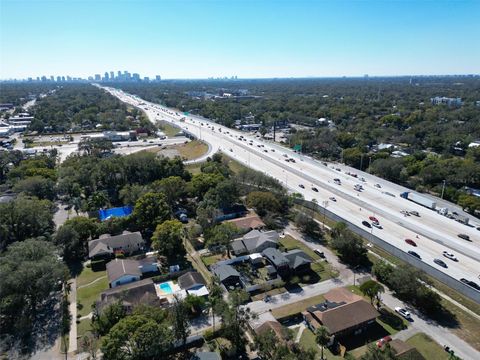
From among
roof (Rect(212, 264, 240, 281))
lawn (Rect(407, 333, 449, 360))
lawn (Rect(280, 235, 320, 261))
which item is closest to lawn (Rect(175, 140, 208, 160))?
lawn (Rect(280, 235, 320, 261))

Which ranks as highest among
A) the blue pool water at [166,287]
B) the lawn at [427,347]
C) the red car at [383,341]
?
the red car at [383,341]

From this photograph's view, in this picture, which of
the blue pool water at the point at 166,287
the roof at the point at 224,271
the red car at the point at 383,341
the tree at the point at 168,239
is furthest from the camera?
the tree at the point at 168,239

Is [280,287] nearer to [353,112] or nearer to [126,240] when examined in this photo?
[126,240]

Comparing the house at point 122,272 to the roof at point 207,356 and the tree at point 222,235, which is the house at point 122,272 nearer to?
the tree at point 222,235

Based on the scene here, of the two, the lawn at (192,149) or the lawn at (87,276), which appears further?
the lawn at (192,149)

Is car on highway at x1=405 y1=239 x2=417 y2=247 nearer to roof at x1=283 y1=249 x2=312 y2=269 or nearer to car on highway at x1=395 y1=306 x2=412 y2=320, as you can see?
car on highway at x1=395 y1=306 x2=412 y2=320

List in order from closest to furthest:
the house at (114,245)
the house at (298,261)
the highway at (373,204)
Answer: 1. the house at (298,261)
2. the house at (114,245)
3. the highway at (373,204)

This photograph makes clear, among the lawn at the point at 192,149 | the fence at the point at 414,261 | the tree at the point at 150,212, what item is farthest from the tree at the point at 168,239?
the lawn at the point at 192,149

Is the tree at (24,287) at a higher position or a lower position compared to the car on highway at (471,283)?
higher
